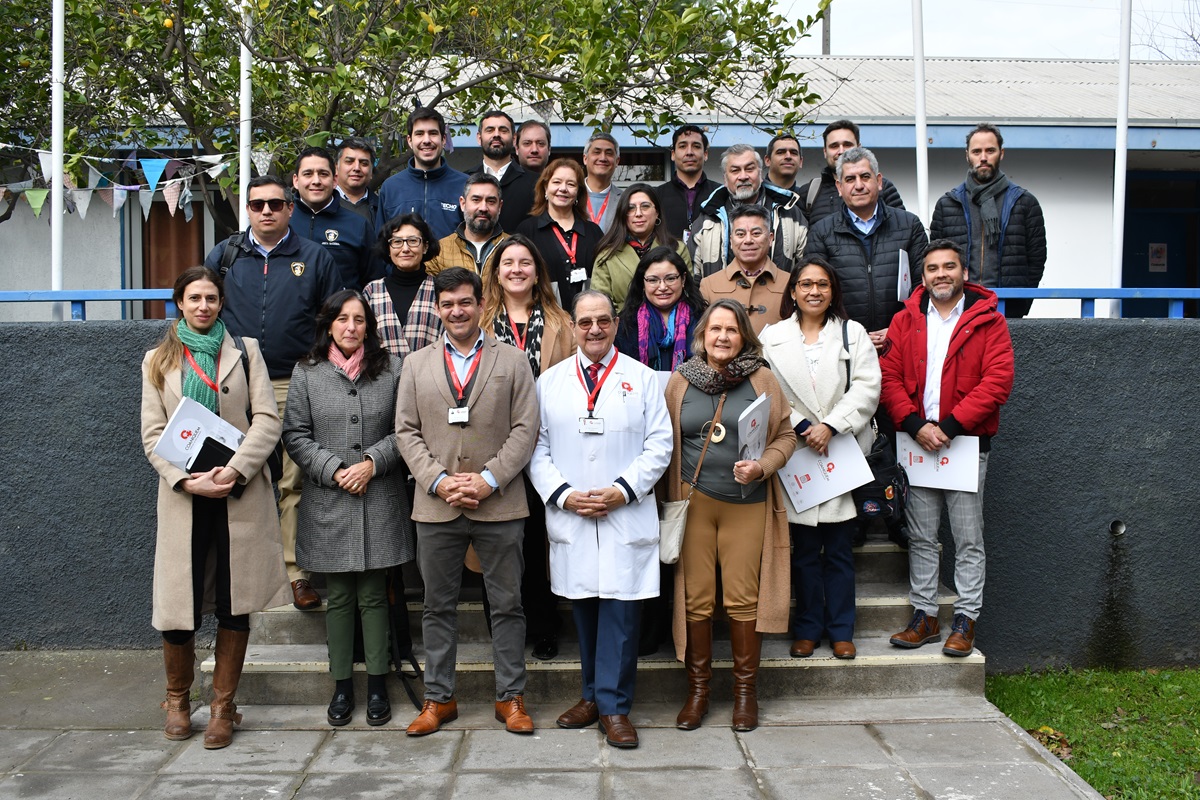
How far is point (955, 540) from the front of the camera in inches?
214

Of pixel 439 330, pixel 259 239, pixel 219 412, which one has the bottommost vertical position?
pixel 219 412

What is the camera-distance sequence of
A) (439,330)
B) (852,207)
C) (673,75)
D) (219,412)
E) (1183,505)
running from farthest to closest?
(673,75), (1183,505), (852,207), (439,330), (219,412)

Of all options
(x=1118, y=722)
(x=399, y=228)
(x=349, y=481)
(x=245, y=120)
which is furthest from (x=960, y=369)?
(x=245, y=120)

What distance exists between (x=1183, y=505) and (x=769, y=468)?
9.50ft

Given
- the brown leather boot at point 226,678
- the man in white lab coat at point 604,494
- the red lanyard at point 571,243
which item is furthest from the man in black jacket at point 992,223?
the brown leather boot at point 226,678

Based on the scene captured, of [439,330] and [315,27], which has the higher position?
[315,27]

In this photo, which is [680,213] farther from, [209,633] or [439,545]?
[209,633]

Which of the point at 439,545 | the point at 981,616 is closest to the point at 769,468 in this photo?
the point at 439,545

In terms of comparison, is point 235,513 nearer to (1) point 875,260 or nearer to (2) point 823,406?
(2) point 823,406

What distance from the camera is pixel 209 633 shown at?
6.23 meters

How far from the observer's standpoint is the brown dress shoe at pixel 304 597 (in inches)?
216

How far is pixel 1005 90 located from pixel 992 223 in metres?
Result: 7.82

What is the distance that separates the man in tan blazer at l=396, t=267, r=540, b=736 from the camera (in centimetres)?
474

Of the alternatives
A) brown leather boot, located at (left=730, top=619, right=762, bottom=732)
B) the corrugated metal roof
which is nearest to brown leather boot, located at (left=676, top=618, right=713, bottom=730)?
brown leather boot, located at (left=730, top=619, right=762, bottom=732)
